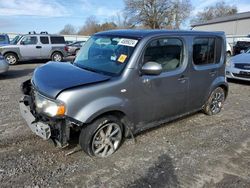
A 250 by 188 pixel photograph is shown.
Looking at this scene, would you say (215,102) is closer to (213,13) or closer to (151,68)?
(151,68)

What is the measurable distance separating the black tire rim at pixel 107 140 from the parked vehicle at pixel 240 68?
24.0 feet

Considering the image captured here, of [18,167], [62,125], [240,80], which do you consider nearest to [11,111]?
[18,167]

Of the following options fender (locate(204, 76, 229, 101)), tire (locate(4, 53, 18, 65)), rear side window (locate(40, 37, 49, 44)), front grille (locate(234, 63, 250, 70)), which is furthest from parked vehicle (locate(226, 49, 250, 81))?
tire (locate(4, 53, 18, 65))

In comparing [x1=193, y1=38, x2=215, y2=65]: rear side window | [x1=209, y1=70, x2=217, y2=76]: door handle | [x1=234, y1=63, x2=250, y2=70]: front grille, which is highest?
[x1=193, y1=38, x2=215, y2=65]: rear side window

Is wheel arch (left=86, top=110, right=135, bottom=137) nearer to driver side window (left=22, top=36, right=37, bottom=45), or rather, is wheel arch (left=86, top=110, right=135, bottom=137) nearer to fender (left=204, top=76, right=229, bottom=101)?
fender (left=204, top=76, right=229, bottom=101)

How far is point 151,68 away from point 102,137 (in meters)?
1.26

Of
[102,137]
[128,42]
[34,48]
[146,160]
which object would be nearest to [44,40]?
[34,48]

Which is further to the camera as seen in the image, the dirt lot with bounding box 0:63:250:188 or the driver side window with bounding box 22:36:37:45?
the driver side window with bounding box 22:36:37:45

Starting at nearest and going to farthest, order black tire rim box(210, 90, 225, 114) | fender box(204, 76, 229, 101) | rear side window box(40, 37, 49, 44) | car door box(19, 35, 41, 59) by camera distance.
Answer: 1. fender box(204, 76, 229, 101)
2. black tire rim box(210, 90, 225, 114)
3. car door box(19, 35, 41, 59)
4. rear side window box(40, 37, 49, 44)

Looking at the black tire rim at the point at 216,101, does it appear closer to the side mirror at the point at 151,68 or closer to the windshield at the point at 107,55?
the side mirror at the point at 151,68

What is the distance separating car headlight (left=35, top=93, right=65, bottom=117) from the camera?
3328 mm

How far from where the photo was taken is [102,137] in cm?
385

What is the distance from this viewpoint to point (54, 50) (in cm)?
1648

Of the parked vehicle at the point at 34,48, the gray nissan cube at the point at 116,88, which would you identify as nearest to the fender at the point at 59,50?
the parked vehicle at the point at 34,48
